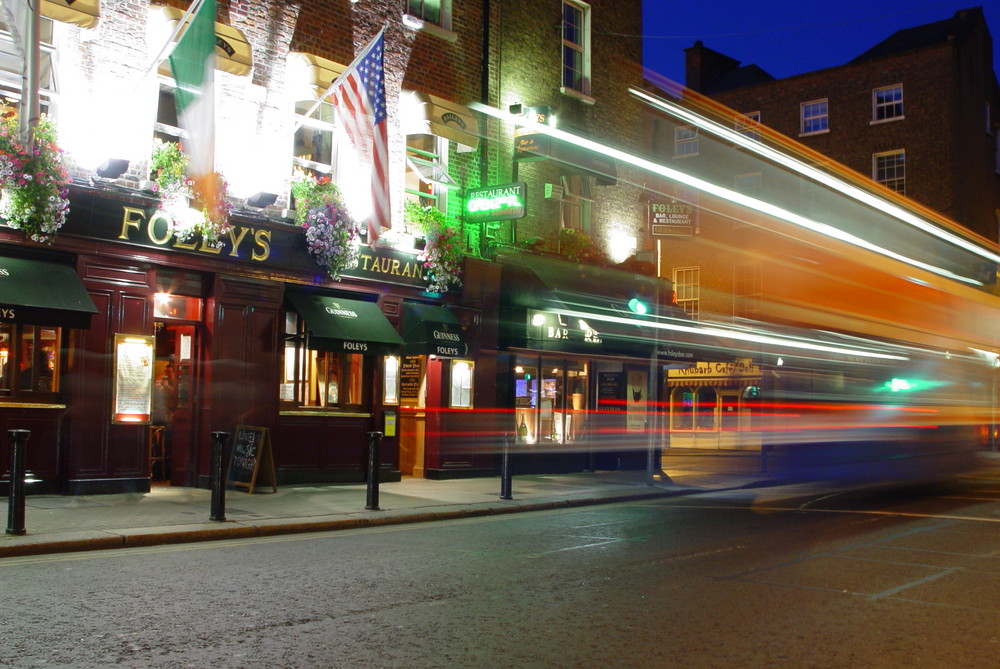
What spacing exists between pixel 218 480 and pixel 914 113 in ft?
132

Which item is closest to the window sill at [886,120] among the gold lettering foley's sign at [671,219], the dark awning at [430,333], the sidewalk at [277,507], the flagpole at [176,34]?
the gold lettering foley's sign at [671,219]

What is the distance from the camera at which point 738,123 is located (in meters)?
43.6

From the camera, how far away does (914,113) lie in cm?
4341

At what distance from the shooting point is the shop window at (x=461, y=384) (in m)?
19.8

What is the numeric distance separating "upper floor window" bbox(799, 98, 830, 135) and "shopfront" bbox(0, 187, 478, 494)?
104 feet

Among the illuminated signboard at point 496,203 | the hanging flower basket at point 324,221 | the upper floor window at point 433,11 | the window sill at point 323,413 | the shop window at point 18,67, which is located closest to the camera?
the shop window at point 18,67

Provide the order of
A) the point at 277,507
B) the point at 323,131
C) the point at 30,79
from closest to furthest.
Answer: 1. the point at 30,79
2. the point at 277,507
3. the point at 323,131

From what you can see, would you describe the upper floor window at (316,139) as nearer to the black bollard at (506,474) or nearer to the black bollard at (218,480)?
the black bollard at (506,474)

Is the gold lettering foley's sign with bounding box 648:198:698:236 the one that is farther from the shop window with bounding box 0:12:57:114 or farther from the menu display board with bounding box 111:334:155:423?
the shop window with bounding box 0:12:57:114

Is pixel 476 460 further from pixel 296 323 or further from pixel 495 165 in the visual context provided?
pixel 495 165

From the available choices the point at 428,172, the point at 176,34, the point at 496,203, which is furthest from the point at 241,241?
the point at 496,203

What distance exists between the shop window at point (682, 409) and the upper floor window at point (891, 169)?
1320 cm

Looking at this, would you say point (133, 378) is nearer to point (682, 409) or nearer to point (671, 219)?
point (671, 219)

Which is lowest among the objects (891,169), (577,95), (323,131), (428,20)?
(323,131)
